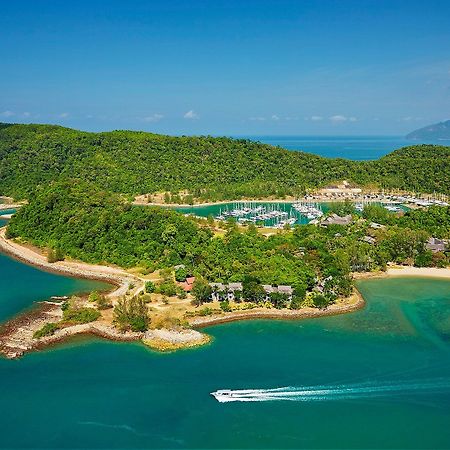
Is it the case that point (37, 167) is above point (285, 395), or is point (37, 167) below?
above

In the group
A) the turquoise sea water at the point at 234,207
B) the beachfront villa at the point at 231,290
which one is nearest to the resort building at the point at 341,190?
the turquoise sea water at the point at 234,207

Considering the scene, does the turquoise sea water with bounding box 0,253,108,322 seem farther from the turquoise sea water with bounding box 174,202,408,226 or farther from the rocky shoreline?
the turquoise sea water with bounding box 174,202,408,226

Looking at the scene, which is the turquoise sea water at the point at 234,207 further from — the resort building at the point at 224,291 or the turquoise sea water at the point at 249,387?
the turquoise sea water at the point at 249,387

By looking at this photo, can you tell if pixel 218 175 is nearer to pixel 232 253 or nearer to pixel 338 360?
pixel 232 253

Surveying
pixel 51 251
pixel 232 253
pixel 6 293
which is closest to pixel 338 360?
pixel 232 253

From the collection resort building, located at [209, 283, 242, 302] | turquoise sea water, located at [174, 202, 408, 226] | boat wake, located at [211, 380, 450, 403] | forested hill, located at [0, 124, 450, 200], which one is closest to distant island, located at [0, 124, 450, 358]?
resort building, located at [209, 283, 242, 302]

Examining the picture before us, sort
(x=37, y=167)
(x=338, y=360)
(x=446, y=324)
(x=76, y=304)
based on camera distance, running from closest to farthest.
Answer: (x=338, y=360) < (x=446, y=324) < (x=76, y=304) < (x=37, y=167)

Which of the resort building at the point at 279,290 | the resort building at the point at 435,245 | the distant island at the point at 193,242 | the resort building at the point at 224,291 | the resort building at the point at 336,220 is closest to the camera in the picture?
the distant island at the point at 193,242
